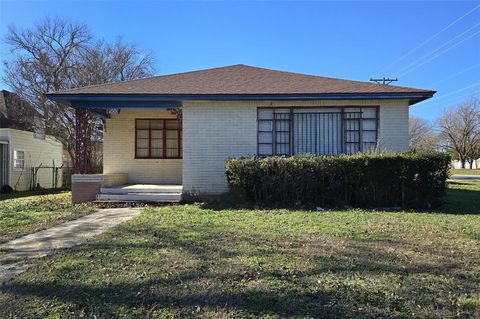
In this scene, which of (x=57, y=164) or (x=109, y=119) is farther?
(x=57, y=164)

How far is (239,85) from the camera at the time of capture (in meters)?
14.0

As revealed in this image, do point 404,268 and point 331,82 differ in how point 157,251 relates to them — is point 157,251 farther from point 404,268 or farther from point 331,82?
point 331,82

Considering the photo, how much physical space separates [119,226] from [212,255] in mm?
3355

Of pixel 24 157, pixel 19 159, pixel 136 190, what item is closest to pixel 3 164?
pixel 19 159

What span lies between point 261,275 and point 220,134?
852 cm

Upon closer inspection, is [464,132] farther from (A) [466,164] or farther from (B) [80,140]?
(B) [80,140]

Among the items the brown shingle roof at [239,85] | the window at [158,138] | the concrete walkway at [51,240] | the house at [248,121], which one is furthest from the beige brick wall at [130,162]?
the concrete walkway at [51,240]

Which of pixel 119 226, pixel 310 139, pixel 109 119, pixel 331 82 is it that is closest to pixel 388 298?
pixel 119 226

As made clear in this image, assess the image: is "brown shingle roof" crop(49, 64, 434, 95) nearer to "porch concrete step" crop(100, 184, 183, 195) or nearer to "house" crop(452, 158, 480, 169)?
"porch concrete step" crop(100, 184, 183, 195)

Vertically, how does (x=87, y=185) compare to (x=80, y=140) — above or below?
below

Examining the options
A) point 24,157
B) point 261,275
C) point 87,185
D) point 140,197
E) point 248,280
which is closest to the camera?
point 248,280

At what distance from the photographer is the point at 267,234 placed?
7516mm

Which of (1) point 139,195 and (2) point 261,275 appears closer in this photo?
(2) point 261,275

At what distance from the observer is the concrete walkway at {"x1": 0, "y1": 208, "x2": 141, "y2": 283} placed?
589 centimetres
